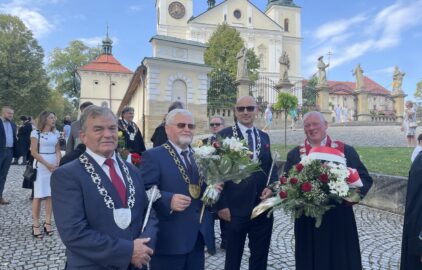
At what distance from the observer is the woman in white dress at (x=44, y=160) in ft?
19.0

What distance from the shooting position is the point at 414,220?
2.78 m

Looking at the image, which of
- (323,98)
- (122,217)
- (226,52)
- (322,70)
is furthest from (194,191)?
(226,52)

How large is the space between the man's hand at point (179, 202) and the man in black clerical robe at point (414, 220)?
189 cm

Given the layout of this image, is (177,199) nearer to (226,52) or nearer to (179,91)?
(179,91)

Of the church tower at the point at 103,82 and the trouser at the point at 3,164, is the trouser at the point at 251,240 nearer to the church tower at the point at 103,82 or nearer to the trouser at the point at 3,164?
the trouser at the point at 3,164

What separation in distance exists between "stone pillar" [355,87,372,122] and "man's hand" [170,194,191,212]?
29.2m

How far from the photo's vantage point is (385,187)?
7676 mm

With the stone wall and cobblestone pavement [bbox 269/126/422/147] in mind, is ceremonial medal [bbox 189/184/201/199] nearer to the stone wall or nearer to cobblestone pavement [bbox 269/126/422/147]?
the stone wall

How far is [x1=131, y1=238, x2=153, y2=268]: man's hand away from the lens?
7.48 ft

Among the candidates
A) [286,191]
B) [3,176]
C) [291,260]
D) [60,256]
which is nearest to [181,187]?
[286,191]

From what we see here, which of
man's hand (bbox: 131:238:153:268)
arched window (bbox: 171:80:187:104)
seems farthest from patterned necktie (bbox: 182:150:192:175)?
arched window (bbox: 171:80:187:104)

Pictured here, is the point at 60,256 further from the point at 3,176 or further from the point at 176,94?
the point at 176,94

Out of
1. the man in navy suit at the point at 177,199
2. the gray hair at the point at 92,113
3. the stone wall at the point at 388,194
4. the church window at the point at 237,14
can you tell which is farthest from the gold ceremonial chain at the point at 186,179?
the church window at the point at 237,14

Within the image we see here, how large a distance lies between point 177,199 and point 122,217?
0.57 metres
